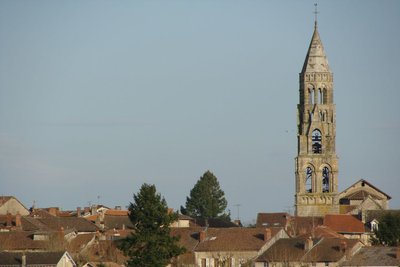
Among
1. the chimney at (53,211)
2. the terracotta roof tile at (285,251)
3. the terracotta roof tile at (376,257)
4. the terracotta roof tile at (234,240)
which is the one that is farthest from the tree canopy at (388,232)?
the chimney at (53,211)

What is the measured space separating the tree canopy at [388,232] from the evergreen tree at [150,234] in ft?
A: 86.9

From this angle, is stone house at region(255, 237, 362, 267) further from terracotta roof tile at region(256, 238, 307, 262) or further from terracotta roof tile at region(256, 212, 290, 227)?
terracotta roof tile at region(256, 212, 290, 227)

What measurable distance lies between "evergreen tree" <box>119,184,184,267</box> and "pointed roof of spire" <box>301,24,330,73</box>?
176ft

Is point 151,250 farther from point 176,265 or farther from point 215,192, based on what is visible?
point 215,192

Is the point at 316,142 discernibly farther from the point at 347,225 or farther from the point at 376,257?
the point at 376,257

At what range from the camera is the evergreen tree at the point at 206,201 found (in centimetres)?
16300

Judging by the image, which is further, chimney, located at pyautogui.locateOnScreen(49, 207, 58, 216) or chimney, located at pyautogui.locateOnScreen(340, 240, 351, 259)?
chimney, located at pyautogui.locateOnScreen(49, 207, 58, 216)

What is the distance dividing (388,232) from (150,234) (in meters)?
30.1

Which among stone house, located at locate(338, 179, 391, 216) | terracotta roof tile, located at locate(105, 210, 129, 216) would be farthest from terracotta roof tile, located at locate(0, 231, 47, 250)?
stone house, located at locate(338, 179, 391, 216)

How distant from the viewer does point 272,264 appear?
10644 centimetres

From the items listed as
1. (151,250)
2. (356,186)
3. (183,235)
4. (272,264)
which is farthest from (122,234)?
(356,186)

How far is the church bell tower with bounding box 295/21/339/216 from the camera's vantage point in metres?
145

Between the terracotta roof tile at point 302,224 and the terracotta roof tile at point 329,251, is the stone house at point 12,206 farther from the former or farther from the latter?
the terracotta roof tile at point 329,251

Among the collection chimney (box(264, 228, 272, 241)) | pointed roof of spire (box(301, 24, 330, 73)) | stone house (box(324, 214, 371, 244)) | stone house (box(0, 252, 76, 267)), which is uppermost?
pointed roof of spire (box(301, 24, 330, 73))
